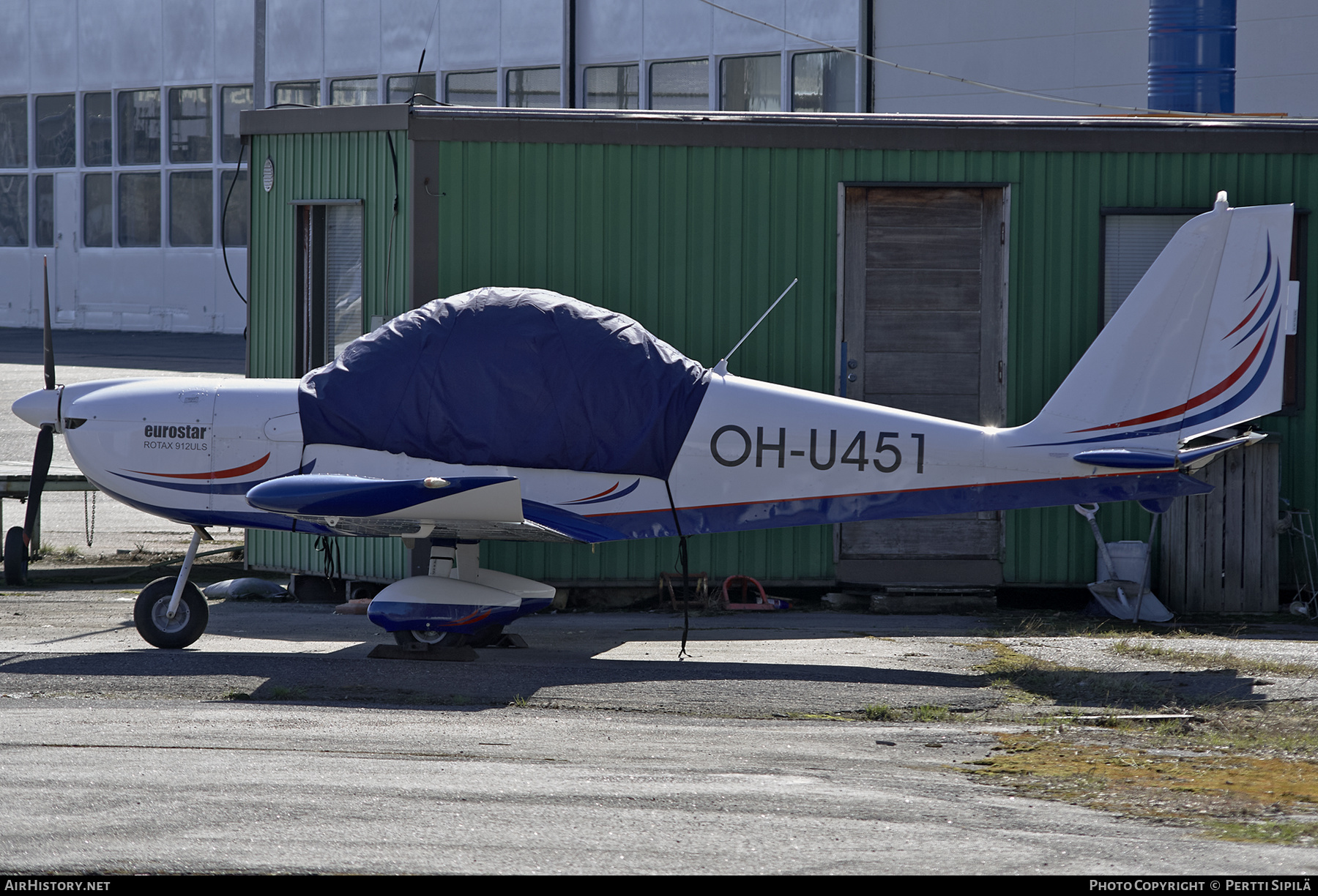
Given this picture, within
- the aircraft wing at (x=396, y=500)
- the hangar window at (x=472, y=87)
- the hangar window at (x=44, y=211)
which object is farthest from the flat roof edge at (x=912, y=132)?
the hangar window at (x=44, y=211)

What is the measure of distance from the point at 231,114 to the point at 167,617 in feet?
83.2

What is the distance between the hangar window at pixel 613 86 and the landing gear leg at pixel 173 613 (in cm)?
1892

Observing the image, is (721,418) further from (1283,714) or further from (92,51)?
(92,51)

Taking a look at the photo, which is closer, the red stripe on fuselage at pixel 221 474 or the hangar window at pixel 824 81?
the red stripe on fuselage at pixel 221 474

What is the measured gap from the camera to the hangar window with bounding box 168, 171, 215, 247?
3192 centimetres

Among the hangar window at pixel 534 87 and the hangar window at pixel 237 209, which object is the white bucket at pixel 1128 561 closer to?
the hangar window at pixel 534 87

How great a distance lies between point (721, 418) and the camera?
8625mm

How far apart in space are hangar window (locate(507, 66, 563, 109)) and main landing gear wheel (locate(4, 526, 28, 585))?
56.8 ft

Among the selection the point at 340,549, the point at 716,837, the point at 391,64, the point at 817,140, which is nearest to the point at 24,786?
the point at 716,837

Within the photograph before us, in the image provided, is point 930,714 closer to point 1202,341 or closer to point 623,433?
point 623,433

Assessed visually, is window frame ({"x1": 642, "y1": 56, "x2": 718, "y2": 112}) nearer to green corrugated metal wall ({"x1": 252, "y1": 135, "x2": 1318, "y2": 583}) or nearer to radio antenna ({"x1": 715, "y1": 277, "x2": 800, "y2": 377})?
green corrugated metal wall ({"x1": 252, "y1": 135, "x2": 1318, "y2": 583})

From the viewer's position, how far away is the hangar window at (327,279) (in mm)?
10984

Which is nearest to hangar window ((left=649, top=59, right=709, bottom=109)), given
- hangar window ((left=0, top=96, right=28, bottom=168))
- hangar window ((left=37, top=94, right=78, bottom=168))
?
hangar window ((left=37, top=94, right=78, bottom=168))

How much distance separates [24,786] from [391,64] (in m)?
25.8
